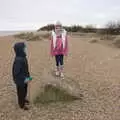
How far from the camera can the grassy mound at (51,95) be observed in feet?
27.2

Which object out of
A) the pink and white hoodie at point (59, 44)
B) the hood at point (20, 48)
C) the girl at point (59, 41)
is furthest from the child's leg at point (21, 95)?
the pink and white hoodie at point (59, 44)

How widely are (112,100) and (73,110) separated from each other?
1106 millimetres

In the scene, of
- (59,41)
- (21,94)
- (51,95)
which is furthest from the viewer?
(59,41)

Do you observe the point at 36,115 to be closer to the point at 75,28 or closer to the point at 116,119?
the point at 116,119

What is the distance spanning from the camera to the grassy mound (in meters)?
8.28

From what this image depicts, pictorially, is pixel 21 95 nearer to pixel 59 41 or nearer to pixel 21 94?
pixel 21 94

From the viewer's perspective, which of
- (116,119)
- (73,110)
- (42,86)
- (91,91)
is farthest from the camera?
(91,91)

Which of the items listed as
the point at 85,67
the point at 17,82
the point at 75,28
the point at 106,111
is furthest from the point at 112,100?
the point at 75,28

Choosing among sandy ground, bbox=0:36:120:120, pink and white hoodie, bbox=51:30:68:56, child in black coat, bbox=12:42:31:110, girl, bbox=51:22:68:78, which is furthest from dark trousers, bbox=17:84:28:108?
pink and white hoodie, bbox=51:30:68:56

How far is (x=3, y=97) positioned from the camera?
890 cm

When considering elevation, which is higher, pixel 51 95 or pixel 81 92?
pixel 51 95

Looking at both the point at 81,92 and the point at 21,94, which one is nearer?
the point at 21,94

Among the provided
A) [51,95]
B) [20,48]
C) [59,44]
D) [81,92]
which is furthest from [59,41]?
[20,48]

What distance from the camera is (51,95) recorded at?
Answer: 8305 millimetres
